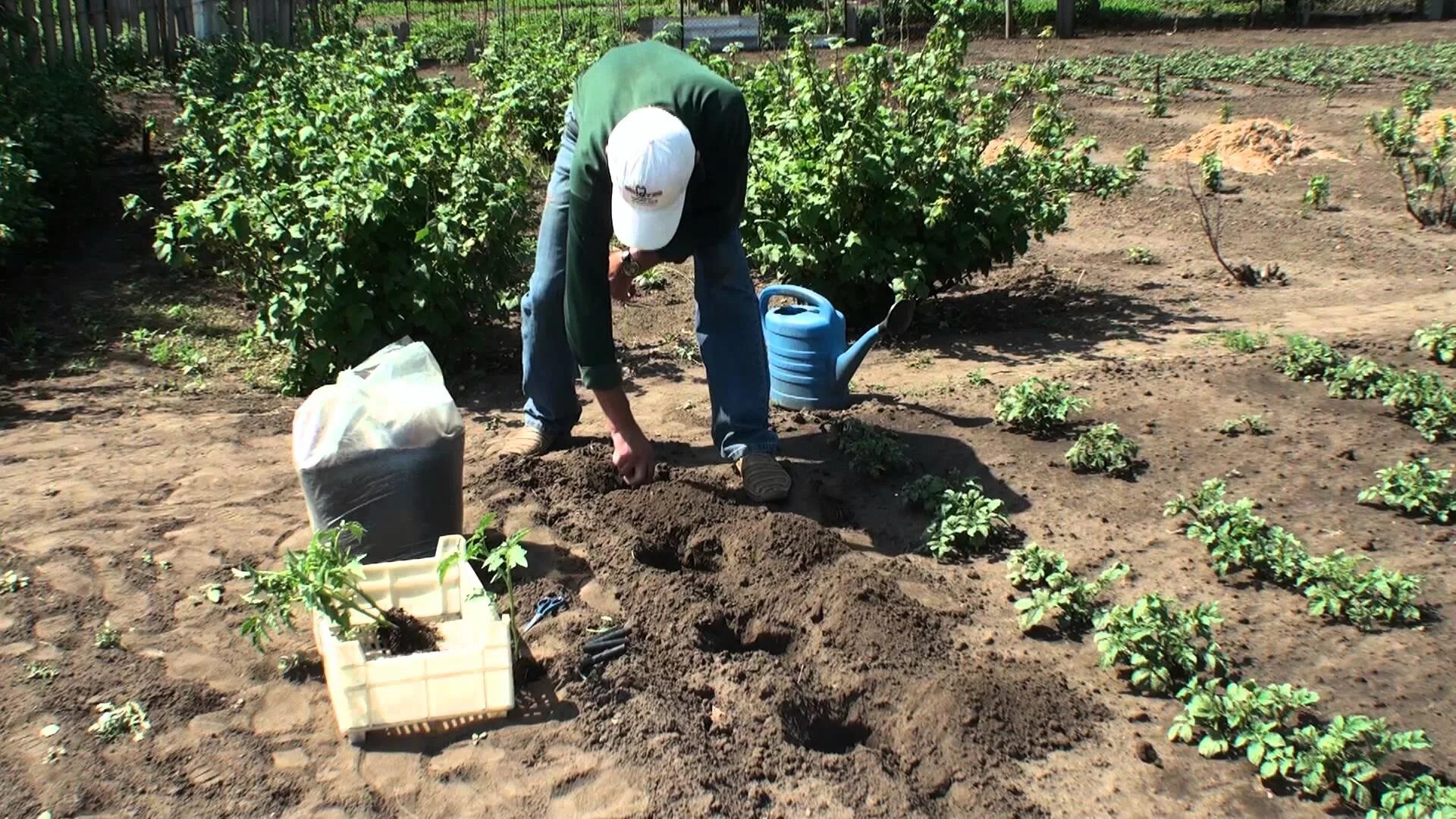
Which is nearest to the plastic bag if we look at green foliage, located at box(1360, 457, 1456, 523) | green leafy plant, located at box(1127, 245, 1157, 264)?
green foliage, located at box(1360, 457, 1456, 523)

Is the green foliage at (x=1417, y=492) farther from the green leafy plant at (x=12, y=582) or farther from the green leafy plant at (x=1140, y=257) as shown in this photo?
the green leafy plant at (x=12, y=582)

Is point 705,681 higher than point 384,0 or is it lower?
lower

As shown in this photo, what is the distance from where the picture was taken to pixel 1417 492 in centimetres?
412

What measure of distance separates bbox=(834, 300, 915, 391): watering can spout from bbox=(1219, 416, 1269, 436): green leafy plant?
123cm

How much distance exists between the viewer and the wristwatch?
13.0ft

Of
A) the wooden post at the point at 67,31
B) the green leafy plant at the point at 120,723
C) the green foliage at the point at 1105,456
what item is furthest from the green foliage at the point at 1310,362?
the wooden post at the point at 67,31

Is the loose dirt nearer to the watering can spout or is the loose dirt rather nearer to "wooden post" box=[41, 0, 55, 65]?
the watering can spout

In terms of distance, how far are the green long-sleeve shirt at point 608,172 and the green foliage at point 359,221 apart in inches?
55.7

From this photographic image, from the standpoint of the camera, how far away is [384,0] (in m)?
20.8

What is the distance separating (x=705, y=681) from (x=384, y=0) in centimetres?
1962

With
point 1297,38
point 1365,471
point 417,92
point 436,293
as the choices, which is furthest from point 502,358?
point 1297,38

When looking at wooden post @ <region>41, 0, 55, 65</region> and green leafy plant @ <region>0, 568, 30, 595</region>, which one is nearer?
green leafy plant @ <region>0, 568, 30, 595</region>

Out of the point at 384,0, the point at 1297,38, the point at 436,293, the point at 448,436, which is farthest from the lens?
the point at 384,0

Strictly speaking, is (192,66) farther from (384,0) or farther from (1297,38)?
(1297,38)
